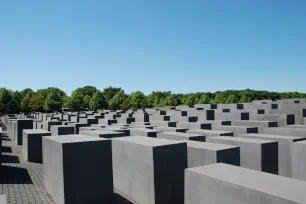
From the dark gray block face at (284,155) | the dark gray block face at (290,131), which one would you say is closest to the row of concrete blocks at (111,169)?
the dark gray block face at (284,155)

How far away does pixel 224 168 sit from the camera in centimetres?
527

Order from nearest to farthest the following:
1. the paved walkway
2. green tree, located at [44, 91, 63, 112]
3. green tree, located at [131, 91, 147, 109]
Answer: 1. the paved walkway
2. green tree, located at [44, 91, 63, 112]
3. green tree, located at [131, 91, 147, 109]

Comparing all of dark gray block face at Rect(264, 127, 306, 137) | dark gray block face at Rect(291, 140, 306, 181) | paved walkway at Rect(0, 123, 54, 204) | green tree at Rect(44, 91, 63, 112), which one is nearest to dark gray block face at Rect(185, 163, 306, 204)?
dark gray block face at Rect(291, 140, 306, 181)

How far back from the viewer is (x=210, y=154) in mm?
7340

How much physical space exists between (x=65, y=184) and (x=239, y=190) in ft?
13.8

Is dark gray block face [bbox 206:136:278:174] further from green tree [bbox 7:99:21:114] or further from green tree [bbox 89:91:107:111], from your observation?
green tree [bbox 7:99:21:114]

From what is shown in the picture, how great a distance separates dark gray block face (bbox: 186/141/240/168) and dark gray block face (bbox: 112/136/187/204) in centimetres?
45

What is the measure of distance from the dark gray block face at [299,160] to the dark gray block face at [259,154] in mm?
680

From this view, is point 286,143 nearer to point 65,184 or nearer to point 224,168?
point 224,168

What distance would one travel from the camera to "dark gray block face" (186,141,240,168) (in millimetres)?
7255

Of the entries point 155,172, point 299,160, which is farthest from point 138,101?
point 155,172

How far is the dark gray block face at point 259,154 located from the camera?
28.8ft

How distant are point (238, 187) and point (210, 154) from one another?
10.3ft

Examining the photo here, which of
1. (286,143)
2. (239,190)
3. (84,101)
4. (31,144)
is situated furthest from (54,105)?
(239,190)
